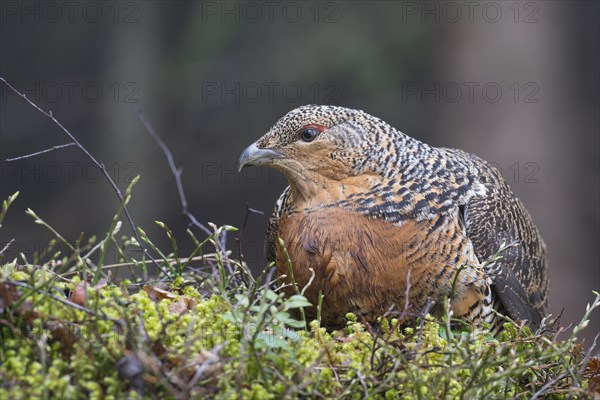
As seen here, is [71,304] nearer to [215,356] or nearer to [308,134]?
[215,356]

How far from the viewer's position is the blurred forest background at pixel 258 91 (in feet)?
31.2

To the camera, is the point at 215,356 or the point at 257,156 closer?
the point at 215,356

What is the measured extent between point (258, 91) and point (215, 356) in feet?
34.5

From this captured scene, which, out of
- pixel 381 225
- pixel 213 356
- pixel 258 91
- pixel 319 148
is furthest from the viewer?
pixel 258 91

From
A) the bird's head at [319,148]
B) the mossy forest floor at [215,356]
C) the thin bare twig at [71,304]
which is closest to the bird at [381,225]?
the bird's head at [319,148]

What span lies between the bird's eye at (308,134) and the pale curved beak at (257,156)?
0.55 ft

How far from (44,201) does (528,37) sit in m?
8.12

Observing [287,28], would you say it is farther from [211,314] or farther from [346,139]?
[211,314]

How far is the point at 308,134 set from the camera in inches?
176

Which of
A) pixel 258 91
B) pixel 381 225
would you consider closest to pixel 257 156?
pixel 381 225

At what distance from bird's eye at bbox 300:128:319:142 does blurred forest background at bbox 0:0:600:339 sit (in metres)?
5.33

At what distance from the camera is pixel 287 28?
1306cm

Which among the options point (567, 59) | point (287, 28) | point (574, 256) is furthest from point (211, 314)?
point (287, 28)

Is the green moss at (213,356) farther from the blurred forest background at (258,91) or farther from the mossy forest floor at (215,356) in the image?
the blurred forest background at (258,91)
